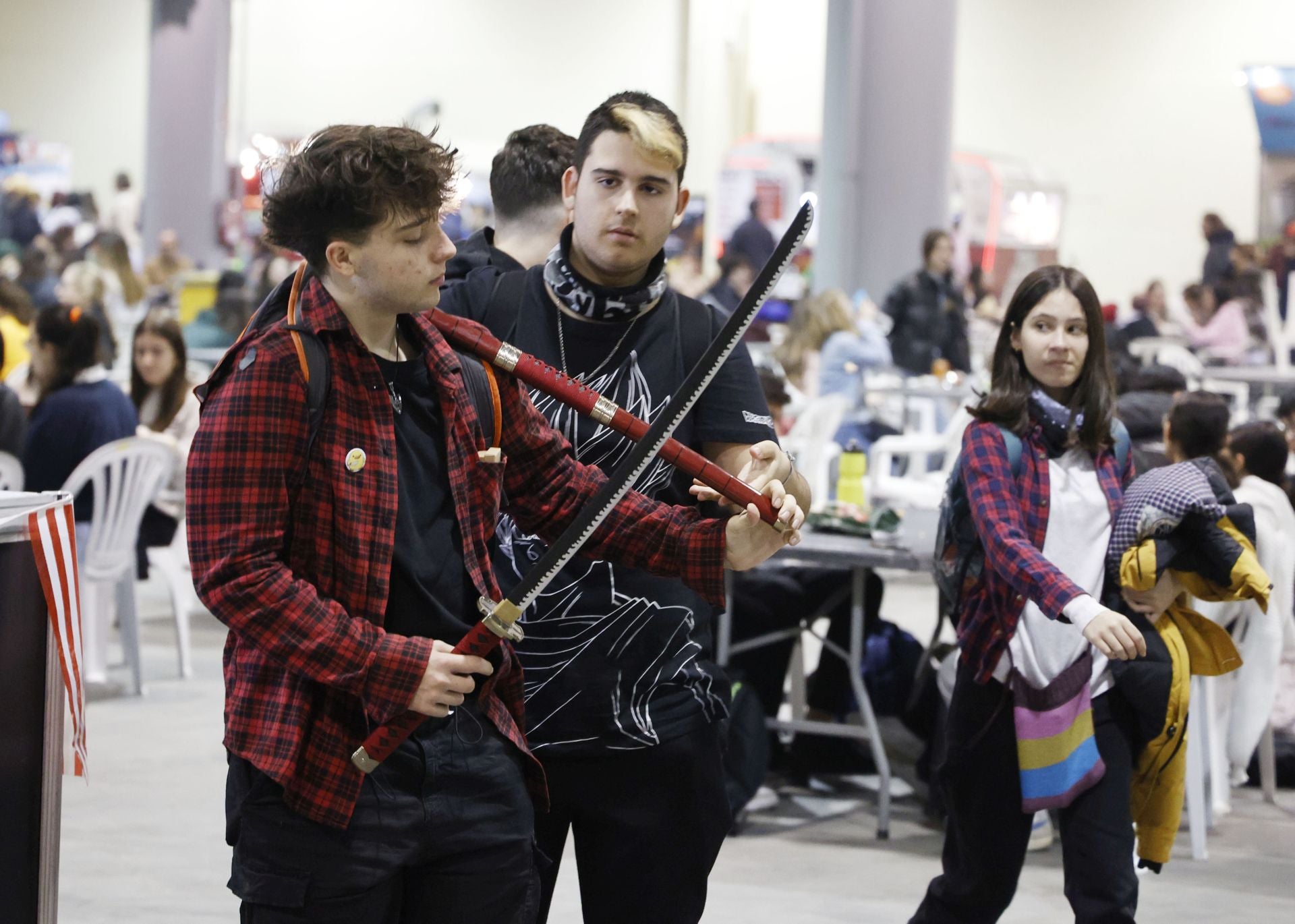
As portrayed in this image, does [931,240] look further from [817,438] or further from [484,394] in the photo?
[484,394]

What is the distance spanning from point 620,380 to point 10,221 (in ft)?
58.1

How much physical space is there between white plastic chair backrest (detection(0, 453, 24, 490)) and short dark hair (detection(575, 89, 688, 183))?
3.87 metres

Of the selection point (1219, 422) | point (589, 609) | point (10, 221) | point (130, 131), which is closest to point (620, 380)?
point (589, 609)

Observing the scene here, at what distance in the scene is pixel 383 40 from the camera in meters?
24.3

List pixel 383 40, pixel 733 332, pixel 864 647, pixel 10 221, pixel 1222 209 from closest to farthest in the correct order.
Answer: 1. pixel 733 332
2. pixel 864 647
3. pixel 10 221
4. pixel 1222 209
5. pixel 383 40

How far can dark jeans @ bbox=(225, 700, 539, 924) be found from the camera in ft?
5.77

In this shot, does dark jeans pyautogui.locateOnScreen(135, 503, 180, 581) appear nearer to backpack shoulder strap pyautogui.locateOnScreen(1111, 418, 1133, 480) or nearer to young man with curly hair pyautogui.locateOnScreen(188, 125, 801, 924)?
backpack shoulder strap pyautogui.locateOnScreen(1111, 418, 1133, 480)

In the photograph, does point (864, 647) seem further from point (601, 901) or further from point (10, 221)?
point (10, 221)

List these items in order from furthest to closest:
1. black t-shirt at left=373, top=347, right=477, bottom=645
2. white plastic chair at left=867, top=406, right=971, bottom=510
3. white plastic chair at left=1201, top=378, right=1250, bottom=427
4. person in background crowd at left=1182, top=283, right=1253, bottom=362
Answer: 1. person in background crowd at left=1182, top=283, right=1253, bottom=362
2. white plastic chair at left=1201, top=378, right=1250, bottom=427
3. white plastic chair at left=867, top=406, right=971, bottom=510
4. black t-shirt at left=373, top=347, right=477, bottom=645

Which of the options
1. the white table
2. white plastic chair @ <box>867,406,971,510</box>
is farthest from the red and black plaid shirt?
white plastic chair @ <box>867,406,971,510</box>

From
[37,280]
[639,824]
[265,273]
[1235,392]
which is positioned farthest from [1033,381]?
[265,273]

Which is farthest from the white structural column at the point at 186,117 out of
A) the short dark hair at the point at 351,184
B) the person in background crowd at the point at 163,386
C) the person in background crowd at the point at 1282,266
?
the short dark hair at the point at 351,184

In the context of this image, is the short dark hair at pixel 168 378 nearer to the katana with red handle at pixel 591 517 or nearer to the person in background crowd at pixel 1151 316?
the katana with red handle at pixel 591 517

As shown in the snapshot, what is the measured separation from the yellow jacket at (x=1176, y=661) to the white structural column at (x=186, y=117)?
17.3m
